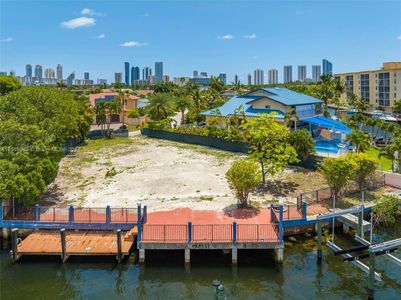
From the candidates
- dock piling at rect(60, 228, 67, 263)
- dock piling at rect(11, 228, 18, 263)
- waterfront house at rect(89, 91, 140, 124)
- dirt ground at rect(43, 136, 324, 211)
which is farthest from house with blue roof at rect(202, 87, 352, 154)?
dock piling at rect(11, 228, 18, 263)

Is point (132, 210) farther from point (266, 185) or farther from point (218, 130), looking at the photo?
point (218, 130)

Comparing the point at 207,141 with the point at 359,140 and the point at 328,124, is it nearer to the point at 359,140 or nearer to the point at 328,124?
the point at 328,124

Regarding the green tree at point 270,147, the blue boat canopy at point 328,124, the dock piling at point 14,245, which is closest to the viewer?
the dock piling at point 14,245

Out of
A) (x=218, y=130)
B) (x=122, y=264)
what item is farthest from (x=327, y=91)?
(x=122, y=264)

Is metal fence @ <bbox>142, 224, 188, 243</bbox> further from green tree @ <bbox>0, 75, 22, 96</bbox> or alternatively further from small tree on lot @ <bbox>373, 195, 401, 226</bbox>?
green tree @ <bbox>0, 75, 22, 96</bbox>

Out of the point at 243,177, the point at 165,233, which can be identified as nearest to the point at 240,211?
the point at 243,177

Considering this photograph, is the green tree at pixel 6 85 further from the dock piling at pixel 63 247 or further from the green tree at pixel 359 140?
the green tree at pixel 359 140

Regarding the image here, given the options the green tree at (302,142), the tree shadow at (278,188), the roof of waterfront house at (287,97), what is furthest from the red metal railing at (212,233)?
the roof of waterfront house at (287,97)
